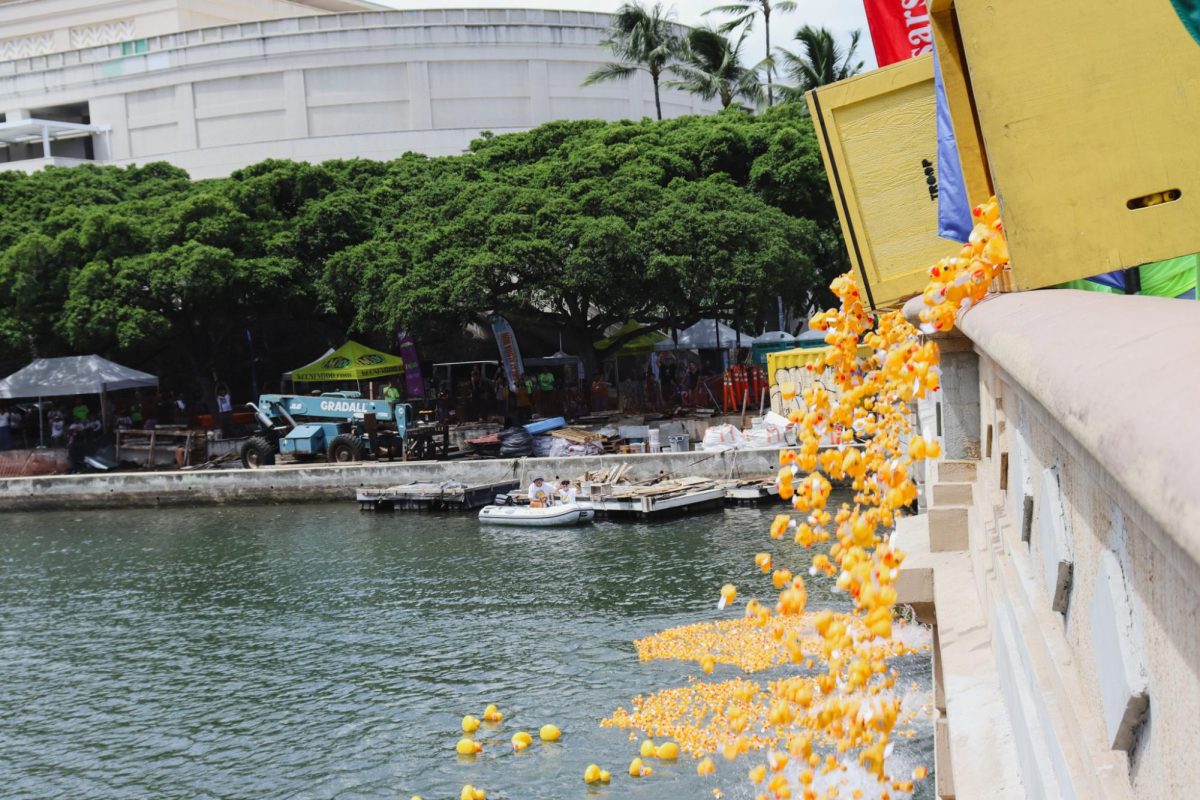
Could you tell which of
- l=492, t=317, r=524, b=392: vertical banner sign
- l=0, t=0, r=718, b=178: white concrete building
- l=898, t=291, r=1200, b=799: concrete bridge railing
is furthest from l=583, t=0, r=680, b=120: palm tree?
l=898, t=291, r=1200, b=799: concrete bridge railing

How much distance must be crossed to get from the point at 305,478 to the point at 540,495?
776 cm

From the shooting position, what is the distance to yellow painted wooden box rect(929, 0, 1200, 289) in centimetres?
337

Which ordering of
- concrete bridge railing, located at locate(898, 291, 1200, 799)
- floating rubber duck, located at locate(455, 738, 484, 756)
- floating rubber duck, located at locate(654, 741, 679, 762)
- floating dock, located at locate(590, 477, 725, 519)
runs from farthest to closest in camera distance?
floating dock, located at locate(590, 477, 725, 519) < floating rubber duck, located at locate(455, 738, 484, 756) < floating rubber duck, located at locate(654, 741, 679, 762) < concrete bridge railing, located at locate(898, 291, 1200, 799)

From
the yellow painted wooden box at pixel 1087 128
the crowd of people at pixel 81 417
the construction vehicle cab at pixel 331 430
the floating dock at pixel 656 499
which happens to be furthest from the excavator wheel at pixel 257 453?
the yellow painted wooden box at pixel 1087 128

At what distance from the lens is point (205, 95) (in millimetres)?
51531

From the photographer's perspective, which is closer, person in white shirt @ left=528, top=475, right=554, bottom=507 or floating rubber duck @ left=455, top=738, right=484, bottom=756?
floating rubber duck @ left=455, top=738, right=484, bottom=756

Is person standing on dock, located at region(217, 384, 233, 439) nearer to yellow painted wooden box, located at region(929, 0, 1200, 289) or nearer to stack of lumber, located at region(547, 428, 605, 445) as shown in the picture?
stack of lumber, located at region(547, 428, 605, 445)

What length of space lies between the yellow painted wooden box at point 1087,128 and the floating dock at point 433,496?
78.5 feet

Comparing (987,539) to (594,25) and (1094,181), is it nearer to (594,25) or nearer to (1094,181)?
(1094,181)

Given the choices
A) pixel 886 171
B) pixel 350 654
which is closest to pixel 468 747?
pixel 350 654

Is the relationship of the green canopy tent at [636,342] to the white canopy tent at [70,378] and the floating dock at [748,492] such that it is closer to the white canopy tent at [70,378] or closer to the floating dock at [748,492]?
the floating dock at [748,492]

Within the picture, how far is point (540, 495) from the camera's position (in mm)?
25219

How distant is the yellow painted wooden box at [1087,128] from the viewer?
11.1 ft

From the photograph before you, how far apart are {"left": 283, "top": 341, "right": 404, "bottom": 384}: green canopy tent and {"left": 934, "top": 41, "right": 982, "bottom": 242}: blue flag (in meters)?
28.1
